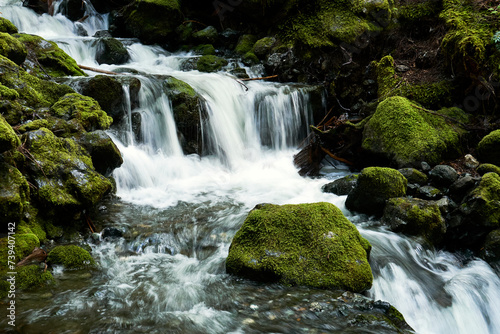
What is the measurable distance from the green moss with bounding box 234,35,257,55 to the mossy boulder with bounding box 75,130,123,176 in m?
8.53

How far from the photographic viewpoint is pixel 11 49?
21.3ft

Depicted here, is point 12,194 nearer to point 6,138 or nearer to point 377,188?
point 6,138

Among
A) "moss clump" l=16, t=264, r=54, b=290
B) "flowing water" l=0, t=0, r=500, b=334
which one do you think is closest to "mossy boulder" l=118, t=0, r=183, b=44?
"flowing water" l=0, t=0, r=500, b=334

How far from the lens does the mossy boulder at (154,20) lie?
13.8 m

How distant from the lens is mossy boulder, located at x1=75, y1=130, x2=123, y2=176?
218 inches

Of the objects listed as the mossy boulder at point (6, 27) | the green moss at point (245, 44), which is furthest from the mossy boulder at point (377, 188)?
the green moss at point (245, 44)

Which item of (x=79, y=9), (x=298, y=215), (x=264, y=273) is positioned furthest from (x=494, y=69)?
(x=79, y=9)

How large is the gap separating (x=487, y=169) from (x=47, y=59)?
929cm

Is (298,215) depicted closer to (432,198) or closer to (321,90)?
(432,198)

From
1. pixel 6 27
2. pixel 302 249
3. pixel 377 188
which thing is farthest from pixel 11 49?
pixel 377 188

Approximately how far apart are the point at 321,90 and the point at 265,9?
4652mm

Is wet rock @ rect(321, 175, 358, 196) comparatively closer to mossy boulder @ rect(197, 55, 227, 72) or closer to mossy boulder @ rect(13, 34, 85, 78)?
mossy boulder @ rect(13, 34, 85, 78)

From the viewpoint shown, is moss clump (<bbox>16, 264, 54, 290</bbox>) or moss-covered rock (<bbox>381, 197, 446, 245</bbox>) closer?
moss clump (<bbox>16, 264, 54, 290</bbox>)

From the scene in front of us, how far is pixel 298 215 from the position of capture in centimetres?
410
